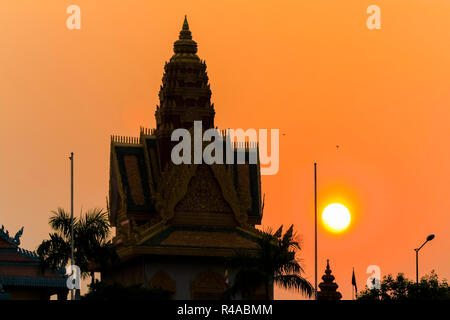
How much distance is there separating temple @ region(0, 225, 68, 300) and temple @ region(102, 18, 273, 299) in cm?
1815

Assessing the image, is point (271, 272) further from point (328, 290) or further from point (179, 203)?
point (179, 203)

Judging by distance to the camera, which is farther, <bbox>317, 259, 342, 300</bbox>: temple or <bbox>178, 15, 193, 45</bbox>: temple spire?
<bbox>178, 15, 193, 45</bbox>: temple spire

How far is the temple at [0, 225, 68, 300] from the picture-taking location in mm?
88438

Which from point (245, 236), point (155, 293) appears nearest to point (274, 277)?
point (155, 293)

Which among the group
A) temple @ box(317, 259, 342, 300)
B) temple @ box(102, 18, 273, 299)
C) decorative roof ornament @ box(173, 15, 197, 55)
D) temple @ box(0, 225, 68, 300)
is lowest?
temple @ box(317, 259, 342, 300)

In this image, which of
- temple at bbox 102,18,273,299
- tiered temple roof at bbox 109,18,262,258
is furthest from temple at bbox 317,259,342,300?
tiered temple roof at bbox 109,18,262,258

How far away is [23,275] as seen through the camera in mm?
88812

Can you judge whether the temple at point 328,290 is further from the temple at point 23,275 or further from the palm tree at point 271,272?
the temple at point 23,275

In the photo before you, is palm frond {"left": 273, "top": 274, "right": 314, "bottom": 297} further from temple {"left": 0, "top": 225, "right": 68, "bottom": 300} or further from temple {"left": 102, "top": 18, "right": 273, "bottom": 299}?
temple {"left": 102, "top": 18, "right": 273, "bottom": 299}

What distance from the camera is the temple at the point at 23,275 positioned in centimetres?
8844

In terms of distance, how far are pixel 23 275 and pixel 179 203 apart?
2411 centimetres

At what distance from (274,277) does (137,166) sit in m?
31.8
